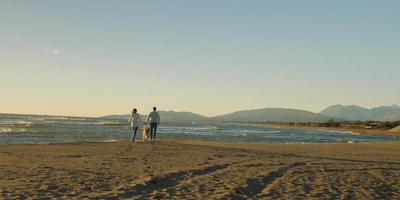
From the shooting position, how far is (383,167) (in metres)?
17.4

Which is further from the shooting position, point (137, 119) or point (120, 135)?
point (120, 135)

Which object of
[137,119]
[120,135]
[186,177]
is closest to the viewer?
[186,177]

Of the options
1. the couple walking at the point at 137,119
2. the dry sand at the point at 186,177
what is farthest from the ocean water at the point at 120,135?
the dry sand at the point at 186,177

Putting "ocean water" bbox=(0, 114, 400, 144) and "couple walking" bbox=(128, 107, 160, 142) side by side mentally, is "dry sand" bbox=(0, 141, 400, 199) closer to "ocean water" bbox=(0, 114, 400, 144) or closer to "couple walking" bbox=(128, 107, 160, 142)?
"couple walking" bbox=(128, 107, 160, 142)

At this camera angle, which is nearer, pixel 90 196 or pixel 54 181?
pixel 90 196

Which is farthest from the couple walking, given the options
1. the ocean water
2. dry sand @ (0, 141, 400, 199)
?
dry sand @ (0, 141, 400, 199)

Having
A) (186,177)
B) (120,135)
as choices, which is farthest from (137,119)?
(120,135)

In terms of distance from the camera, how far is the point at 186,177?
42.3ft

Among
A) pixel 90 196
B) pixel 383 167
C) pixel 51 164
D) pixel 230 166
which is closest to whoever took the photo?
pixel 90 196

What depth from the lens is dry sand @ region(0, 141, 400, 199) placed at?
10.4 meters

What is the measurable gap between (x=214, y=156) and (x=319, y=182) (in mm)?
6978

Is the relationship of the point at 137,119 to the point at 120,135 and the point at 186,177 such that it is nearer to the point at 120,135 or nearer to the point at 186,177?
the point at 186,177

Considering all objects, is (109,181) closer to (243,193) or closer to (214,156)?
(243,193)

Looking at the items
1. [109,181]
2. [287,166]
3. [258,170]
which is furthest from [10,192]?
[287,166]
